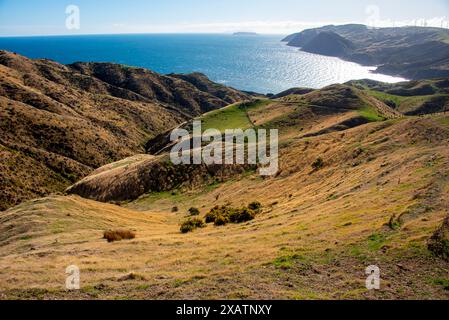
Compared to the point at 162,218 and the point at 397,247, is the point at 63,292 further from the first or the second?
the point at 162,218

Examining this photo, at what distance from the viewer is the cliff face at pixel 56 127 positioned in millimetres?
89312

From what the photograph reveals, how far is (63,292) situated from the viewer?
59.9 ft

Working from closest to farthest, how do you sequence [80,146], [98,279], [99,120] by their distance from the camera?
[98,279], [80,146], [99,120]

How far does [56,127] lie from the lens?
112812 millimetres

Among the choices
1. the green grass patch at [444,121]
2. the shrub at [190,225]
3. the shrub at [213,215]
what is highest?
the green grass patch at [444,121]

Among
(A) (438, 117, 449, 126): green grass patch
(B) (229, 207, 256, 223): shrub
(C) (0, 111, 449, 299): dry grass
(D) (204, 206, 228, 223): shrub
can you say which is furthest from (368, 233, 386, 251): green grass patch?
(A) (438, 117, 449, 126): green grass patch

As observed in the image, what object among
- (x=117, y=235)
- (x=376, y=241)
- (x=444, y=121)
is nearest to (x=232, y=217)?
(x=117, y=235)

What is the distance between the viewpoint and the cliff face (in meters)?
89.3

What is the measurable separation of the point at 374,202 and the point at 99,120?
418 ft

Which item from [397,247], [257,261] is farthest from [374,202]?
[257,261]

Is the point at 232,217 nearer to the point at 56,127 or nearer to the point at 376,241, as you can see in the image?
the point at 376,241

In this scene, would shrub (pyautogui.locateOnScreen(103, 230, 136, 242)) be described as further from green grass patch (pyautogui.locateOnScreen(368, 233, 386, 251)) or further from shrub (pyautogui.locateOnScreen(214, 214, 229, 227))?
green grass patch (pyautogui.locateOnScreen(368, 233, 386, 251))

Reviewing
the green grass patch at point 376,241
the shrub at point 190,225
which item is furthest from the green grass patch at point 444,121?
the shrub at point 190,225

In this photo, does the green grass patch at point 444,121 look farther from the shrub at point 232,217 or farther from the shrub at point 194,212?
the shrub at point 194,212
